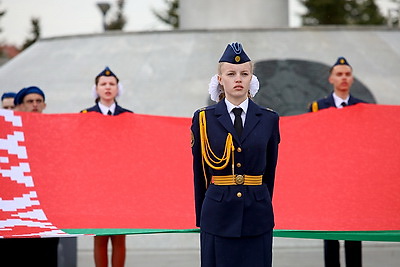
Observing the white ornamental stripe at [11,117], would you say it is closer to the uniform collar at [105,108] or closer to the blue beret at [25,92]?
the blue beret at [25,92]

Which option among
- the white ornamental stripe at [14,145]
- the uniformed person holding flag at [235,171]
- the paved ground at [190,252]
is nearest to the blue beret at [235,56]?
the uniformed person holding flag at [235,171]

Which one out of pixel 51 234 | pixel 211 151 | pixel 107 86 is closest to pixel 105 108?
pixel 107 86

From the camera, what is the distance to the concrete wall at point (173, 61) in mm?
10117

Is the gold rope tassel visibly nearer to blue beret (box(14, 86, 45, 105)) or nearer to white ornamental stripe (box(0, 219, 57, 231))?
white ornamental stripe (box(0, 219, 57, 231))

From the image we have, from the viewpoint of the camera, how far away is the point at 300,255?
7.34m

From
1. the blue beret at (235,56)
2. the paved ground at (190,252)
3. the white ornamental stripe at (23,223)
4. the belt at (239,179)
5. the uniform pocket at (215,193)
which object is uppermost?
the blue beret at (235,56)

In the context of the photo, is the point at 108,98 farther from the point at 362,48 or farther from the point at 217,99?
the point at 362,48

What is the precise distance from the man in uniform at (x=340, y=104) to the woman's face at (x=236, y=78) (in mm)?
2565

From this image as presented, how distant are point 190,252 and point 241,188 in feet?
12.7

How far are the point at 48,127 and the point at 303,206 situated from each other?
2.23 meters

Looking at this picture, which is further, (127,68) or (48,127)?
(127,68)

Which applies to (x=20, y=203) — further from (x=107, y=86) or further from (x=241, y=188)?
(x=241, y=188)

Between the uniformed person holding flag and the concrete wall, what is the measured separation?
581 cm

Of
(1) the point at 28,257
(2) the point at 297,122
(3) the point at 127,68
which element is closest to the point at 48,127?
(1) the point at 28,257
